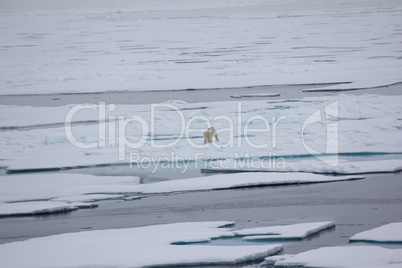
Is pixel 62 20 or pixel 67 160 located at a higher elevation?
pixel 62 20

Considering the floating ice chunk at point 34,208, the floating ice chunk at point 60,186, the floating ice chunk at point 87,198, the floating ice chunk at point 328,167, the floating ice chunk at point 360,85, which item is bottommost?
the floating ice chunk at point 34,208

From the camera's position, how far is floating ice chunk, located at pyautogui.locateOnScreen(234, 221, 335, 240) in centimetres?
517

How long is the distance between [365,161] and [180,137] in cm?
230

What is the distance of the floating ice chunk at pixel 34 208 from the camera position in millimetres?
6059

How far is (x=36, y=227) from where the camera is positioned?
18.9 feet

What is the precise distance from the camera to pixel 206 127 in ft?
31.0

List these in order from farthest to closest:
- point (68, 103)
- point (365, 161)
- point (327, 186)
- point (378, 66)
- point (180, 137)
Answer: point (378, 66) < point (68, 103) < point (180, 137) < point (365, 161) < point (327, 186)

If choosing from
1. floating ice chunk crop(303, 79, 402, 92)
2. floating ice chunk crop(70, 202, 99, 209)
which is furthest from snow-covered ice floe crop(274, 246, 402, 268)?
floating ice chunk crop(303, 79, 402, 92)

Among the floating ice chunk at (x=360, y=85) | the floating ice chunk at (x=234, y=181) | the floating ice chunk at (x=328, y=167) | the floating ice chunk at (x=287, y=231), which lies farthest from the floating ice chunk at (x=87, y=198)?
the floating ice chunk at (x=360, y=85)

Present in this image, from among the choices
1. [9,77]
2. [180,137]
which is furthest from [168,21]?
[180,137]

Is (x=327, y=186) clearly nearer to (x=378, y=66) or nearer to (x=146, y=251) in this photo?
(x=146, y=251)

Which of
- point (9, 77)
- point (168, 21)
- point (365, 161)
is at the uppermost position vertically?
point (168, 21)

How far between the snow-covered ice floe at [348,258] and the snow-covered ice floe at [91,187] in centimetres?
198

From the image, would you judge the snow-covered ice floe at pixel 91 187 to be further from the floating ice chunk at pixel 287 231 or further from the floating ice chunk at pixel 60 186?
the floating ice chunk at pixel 287 231
